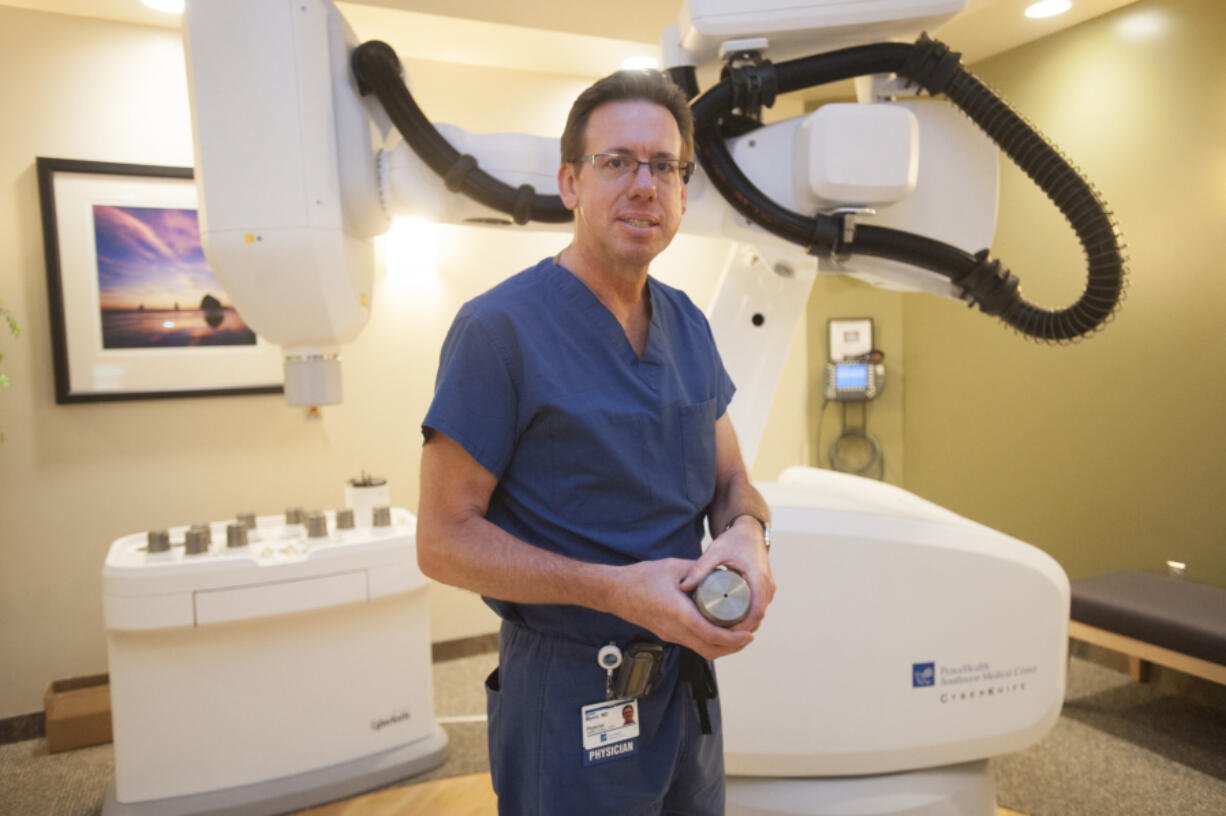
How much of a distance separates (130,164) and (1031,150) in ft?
9.21

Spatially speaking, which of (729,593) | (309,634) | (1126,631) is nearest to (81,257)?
(309,634)

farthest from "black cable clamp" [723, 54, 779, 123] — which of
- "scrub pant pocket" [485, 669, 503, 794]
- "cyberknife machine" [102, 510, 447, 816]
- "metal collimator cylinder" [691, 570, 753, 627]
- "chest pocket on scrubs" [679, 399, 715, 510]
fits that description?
"cyberknife machine" [102, 510, 447, 816]

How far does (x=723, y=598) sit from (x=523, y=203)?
34.3 inches

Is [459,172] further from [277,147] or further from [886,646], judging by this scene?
[886,646]

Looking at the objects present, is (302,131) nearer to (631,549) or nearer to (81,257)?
(631,549)

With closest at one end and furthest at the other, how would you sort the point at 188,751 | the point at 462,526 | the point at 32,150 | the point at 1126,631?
the point at 462,526 → the point at 188,751 → the point at 1126,631 → the point at 32,150

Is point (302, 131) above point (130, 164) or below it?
below

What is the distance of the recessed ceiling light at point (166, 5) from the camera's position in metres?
2.54

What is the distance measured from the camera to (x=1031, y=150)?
1.41 m

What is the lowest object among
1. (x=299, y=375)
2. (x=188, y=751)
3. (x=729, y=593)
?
(x=188, y=751)

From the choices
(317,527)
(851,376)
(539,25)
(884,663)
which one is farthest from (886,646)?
(851,376)

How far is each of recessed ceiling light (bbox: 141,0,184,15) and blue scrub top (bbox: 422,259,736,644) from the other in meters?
2.30

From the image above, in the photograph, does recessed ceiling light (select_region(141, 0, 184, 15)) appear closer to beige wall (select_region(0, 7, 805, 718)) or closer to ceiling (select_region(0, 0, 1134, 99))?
ceiling (select_region(0, 0, 1134, 99))

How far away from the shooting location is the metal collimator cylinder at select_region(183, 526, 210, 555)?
2.10 m
